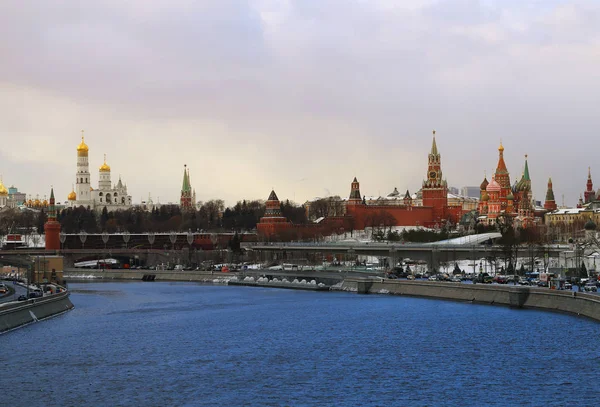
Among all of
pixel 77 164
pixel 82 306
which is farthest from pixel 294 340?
pixel 77 164

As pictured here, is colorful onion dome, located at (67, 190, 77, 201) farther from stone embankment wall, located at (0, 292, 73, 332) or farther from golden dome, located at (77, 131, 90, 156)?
stone embankment wall, located at (0, 292, 73, 332)

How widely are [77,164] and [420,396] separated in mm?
155830

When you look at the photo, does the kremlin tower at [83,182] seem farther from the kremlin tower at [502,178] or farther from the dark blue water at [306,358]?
the dark blue water at [306,358]

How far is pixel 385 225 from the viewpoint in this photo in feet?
475

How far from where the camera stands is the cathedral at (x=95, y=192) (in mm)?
178000

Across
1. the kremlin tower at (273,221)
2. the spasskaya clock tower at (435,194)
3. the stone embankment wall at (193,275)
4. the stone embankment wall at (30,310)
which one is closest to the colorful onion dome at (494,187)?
the spasskaya clock tower at (435,194)

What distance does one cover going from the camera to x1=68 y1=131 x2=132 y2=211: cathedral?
178000 mm

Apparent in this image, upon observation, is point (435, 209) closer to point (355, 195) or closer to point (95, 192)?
point (355, 195)

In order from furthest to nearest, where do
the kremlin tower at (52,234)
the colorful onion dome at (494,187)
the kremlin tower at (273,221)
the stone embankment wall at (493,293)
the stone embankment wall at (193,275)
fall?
the colorful onion dome at (494,187), the kremlin tower at (273,221), the kremlin tower at (52,234), the stone embankment wall at (193,275), the stone embankment wall at (493,293)

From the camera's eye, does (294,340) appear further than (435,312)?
No

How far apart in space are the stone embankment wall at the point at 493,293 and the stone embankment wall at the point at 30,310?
854 inches

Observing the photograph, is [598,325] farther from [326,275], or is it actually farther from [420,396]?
[326,275]

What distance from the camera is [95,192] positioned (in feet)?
606

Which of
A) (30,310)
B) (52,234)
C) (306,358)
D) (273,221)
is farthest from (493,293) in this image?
(273,221)
